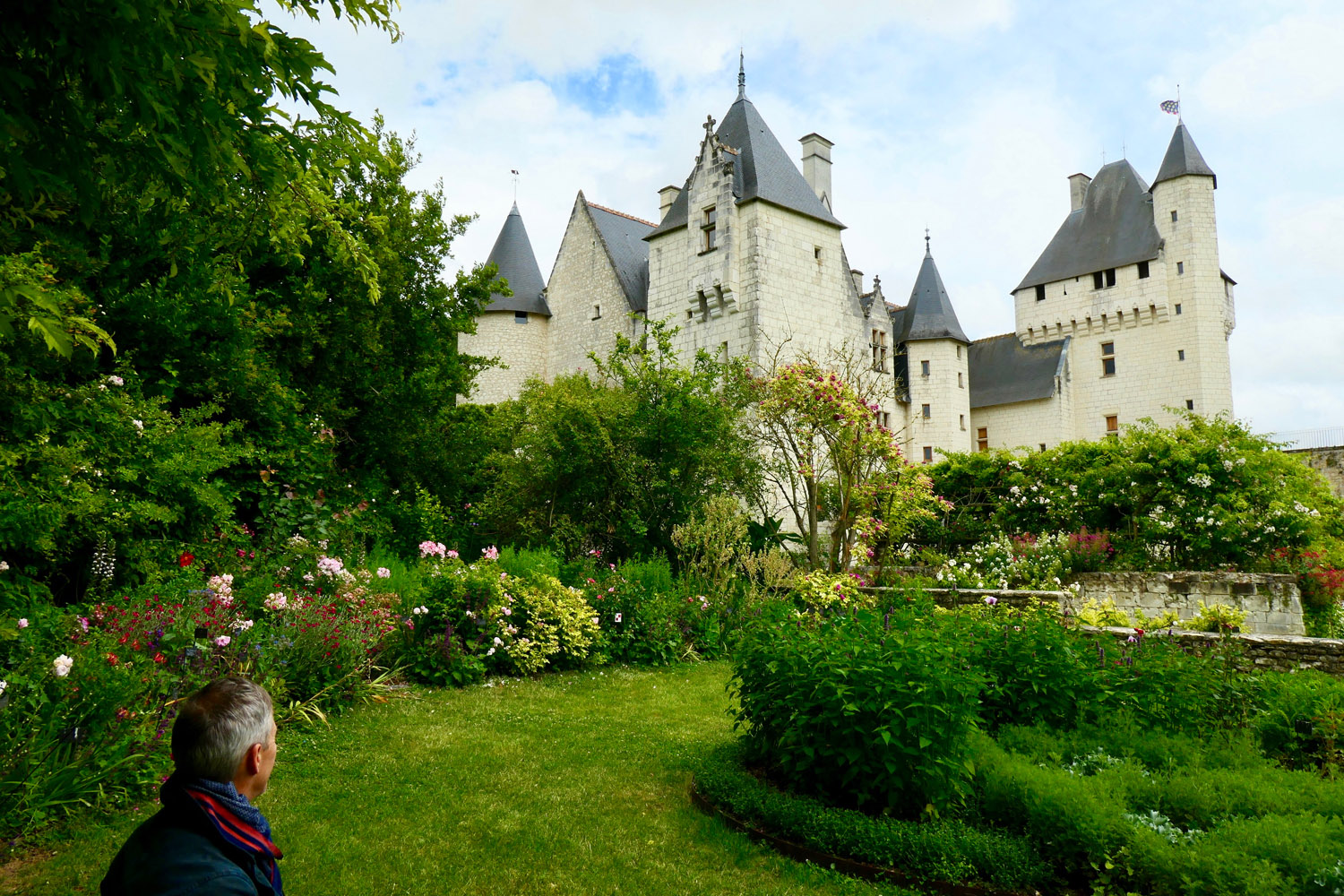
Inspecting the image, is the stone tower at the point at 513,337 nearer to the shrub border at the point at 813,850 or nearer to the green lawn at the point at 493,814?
the green lawn at the point at 493,814

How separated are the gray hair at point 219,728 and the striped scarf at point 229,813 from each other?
0.03 m

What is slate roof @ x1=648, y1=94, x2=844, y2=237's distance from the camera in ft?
64.3

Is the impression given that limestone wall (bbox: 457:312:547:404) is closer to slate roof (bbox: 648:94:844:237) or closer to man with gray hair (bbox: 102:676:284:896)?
slate roof (bbox: 648:94:844:237)

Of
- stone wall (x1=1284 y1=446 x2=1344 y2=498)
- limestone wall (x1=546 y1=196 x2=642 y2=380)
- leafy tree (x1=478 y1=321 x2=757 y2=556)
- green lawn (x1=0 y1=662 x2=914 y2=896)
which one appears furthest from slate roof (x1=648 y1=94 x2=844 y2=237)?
green lawn (x1=0 y1=662 x2=914 y2=896)

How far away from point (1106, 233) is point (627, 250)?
786 inches

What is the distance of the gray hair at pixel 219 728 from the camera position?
184 centimetres

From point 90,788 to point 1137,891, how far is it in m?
4.71

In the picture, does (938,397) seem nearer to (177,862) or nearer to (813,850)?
(813,850)

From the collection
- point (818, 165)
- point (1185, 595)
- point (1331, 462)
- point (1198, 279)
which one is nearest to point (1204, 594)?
point (1185, 595)

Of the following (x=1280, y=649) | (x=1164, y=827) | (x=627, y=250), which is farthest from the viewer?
(x=627, y=250)

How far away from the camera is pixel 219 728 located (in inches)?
73.9

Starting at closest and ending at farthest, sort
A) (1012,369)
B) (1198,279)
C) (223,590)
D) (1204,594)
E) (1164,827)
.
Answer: (1164,827) < (223,590) < (1204,594) < (1198,279) < (1012,369)

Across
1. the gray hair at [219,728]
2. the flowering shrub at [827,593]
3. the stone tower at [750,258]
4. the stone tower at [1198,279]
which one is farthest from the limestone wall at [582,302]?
the gray hair at [219,728]

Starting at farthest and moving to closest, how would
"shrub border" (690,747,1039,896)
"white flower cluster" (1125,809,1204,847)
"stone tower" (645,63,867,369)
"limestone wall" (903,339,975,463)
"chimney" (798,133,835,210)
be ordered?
"limestone wall" (903,339,975,463) → "chimney" (798,133,835,210) → "stone tower" (645,63,867,369) → "shrub border" (690,747,1039,896) → "white flower cluster" (1125,809,1204,847)
